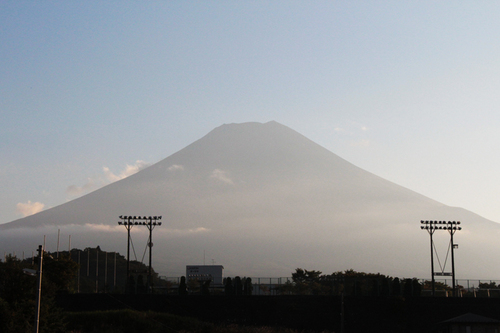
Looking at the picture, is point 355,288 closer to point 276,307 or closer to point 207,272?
point 276,307

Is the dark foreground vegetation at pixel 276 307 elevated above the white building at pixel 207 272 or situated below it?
below

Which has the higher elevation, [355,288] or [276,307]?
[355,288]

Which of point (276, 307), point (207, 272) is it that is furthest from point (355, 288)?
point (207, 272)

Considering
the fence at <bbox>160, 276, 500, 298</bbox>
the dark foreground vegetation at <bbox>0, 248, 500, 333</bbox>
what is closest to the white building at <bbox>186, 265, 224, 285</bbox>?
the fence at <bbox>160, 276, 500, 298</bbox>

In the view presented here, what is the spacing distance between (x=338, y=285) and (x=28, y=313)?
33.2m

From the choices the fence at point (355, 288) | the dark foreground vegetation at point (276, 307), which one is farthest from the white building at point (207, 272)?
the dark foreground vegetation at point (276, 307)

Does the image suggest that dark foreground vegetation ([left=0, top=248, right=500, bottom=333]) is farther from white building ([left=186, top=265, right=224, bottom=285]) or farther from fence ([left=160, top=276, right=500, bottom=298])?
white building ([left=186, top=265, right=224, bottom=285])

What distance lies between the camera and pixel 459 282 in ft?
207

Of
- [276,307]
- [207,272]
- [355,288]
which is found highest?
[207,272]

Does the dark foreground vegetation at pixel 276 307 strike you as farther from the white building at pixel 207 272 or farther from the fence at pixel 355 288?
the white building at pixel 207 272

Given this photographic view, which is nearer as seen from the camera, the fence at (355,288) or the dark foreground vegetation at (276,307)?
the dark foreground vegetation at (276,307)

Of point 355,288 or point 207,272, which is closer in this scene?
point 355,288

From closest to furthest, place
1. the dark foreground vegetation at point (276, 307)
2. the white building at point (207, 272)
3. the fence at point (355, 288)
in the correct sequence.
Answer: the dark foreground vegetation at point (276, 307)
the fence at point (355, 288)
the white building at point (207, 272)

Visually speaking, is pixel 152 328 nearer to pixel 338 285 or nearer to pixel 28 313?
pixel 28 313
